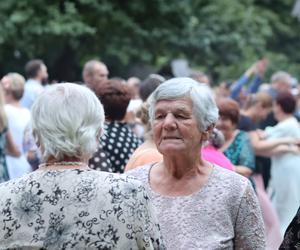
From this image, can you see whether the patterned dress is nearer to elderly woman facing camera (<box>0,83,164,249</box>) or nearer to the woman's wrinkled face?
the woman's wrinkled face

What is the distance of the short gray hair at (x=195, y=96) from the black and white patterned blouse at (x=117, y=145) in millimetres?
2221

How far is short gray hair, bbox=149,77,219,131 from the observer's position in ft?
17.0

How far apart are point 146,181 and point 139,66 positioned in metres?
21.2

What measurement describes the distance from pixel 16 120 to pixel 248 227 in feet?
19.6

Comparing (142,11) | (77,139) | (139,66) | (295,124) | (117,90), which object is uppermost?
(77,139)

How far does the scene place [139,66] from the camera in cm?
2641

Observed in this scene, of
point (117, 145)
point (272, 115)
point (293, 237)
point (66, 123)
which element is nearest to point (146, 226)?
point (66, 123)

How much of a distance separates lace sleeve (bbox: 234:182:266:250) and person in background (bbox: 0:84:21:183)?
4.28m

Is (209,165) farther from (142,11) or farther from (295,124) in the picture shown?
(142,11)

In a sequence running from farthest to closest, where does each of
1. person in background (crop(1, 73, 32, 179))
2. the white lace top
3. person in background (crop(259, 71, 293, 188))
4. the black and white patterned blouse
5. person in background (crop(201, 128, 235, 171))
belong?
person in background (crop(259, 71, 293, 188))
person in background (crop(1, 73, 32, 179))
the black and white patterned blouse
person in background (crop(201, 128, 235, 171))
the white lace top

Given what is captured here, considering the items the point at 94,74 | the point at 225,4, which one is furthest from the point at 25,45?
the point at 94,74

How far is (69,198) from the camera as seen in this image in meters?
4.16

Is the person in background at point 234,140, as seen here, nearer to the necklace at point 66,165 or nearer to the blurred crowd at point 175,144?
the blurred crowd at point 175,144

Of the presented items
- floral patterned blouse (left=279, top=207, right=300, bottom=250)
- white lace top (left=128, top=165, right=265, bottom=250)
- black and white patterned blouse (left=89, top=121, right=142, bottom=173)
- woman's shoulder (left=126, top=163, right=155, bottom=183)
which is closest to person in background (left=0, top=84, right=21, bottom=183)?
black and white patterned blouse (left=89, top=121, right=142, bottom=173)
